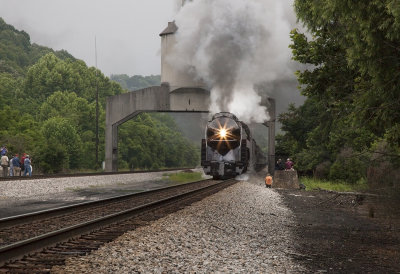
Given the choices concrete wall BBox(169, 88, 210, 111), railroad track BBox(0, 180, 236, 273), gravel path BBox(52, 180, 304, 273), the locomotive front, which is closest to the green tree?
concrete wall BBox(169, 88, 210, 111)

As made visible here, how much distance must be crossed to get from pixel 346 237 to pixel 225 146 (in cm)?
1659

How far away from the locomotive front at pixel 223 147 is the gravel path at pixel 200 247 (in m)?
13.4

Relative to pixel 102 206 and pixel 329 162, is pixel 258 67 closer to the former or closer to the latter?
pixel 329 162

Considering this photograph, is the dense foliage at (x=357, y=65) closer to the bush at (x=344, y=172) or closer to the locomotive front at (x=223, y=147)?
the bush at (x=344, y=172)

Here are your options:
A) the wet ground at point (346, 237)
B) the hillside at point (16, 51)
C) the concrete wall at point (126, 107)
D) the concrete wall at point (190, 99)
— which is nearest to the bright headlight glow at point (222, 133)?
the wet ground at point (346, 237)

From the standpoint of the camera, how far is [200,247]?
25.3 feet

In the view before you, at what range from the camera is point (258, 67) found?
29.4 meters

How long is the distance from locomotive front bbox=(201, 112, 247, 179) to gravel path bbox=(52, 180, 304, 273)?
1341cm

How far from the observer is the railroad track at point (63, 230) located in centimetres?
626

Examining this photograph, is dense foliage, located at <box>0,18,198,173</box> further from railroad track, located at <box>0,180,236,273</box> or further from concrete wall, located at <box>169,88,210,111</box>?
railroad track, located at <box>0,180,236,273</box>

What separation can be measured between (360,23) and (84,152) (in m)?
69.6

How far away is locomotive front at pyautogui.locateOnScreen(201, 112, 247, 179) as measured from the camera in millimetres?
25547

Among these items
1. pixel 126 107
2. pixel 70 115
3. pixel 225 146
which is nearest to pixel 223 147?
pixel 225 146

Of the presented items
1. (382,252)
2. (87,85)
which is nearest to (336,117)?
(382,252)
